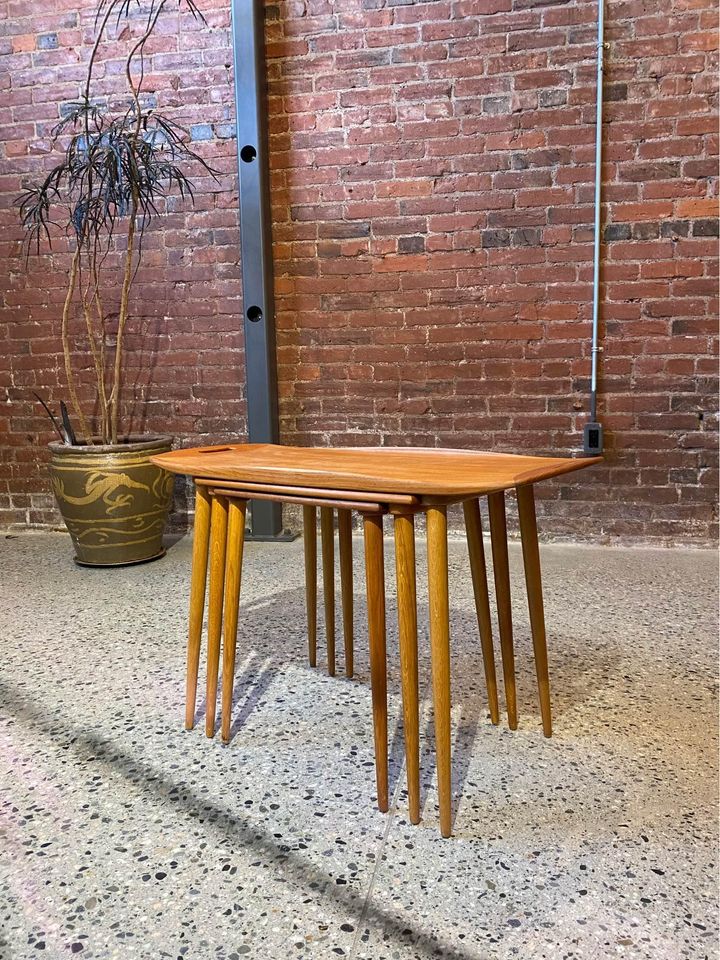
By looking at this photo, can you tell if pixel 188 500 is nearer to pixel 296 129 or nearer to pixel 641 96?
pixel 296 129

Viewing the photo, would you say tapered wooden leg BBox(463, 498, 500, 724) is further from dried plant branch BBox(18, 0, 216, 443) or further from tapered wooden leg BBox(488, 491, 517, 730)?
dried plant branch BBox(18, 0, 216, 443)

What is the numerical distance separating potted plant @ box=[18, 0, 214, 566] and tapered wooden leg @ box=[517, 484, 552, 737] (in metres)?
1.87

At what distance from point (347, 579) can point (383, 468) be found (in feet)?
1.88

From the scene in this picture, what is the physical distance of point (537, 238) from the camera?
297 cm

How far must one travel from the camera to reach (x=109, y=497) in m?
2.86

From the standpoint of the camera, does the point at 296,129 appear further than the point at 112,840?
Yes

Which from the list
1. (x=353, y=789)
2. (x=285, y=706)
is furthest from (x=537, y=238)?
(x=353, y=789)

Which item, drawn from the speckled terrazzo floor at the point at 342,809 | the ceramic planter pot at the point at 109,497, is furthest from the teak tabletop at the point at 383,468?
the ceramic planter pot at the point at 109,497

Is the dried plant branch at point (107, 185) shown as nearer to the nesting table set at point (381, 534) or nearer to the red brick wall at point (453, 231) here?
the red brick wall at point (453, 231)

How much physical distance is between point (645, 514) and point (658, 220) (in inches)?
47.8

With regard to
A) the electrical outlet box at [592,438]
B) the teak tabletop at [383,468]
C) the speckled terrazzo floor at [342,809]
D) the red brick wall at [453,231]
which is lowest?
the speckled terrazzo floor at [342,809]

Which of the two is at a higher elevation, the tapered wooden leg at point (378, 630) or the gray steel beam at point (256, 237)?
the gray steel beam at point (256, 237)

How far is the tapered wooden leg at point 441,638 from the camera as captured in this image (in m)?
1.14

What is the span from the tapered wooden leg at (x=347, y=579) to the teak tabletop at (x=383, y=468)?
182 mm
